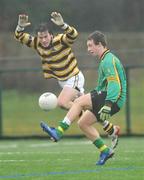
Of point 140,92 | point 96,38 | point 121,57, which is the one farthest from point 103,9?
point 96,38

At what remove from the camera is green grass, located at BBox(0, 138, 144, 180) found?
11.2 meters

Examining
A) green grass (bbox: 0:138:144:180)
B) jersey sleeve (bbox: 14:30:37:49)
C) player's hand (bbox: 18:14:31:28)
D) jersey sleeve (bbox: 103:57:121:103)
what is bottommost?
green grass (bbox: 0:138:144:180)

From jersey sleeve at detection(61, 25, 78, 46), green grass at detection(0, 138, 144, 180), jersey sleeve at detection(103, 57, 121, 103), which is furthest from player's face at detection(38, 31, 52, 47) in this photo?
jersey sleeve at detection(103, 57, 121, 103)

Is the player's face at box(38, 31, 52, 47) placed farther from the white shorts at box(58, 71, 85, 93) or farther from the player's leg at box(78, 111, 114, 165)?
the player's leg at box(78, 111, 114, 165)

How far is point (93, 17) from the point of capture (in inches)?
1356

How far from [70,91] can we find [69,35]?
1052 millimetres

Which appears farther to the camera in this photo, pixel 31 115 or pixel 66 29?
pixel 31 115

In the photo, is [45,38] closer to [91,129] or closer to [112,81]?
[91,129]

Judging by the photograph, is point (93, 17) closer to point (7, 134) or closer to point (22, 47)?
point (22, 47)

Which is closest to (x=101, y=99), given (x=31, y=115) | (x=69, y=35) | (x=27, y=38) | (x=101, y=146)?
(x=101, y=146)

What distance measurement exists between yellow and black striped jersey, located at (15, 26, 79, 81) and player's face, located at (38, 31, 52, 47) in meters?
0.11

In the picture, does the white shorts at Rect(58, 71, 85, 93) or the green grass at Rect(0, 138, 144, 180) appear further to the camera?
the white shorts at Rect(58, 71, 85, 93)

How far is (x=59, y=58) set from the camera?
51.7ft

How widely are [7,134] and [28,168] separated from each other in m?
9.34
